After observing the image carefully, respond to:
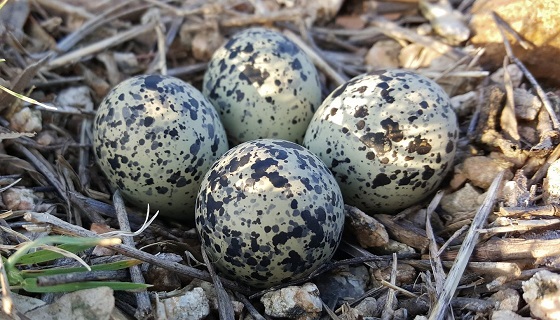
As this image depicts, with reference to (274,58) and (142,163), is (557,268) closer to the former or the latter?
(274,58)

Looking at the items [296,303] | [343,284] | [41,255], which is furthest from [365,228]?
[41,255]

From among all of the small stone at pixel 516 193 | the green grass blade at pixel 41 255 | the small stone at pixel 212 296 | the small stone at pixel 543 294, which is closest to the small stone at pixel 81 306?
the green grass blade at pixel 41 255

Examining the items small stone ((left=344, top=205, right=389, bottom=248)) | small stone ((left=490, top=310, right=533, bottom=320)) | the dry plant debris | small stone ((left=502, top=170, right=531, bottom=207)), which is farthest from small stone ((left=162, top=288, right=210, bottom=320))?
small stone ((left=502, top=170, right=531, bottom=207))

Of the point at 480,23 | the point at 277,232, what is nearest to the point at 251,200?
the point at 277,232

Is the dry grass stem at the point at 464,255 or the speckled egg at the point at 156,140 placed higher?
the speckled egg at the point at 156,140

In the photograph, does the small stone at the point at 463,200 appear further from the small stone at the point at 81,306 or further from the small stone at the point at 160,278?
the small stone at the point at 81,306

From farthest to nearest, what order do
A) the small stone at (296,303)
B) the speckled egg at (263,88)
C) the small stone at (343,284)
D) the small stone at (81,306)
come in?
the speckled egg at (263,88), the small stone at (343,284), the small stone at (296,303), the small stone at (81,306)

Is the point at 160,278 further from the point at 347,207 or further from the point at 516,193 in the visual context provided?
the point at 516,193
